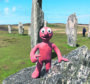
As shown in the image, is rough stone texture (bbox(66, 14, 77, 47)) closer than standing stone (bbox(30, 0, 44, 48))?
No

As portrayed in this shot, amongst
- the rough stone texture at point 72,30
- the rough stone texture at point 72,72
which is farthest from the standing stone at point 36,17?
the rough stone texture at point 72,30

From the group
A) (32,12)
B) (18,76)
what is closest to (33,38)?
(32,12)

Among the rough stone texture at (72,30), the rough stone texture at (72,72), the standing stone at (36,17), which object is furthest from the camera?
the rough stone texture at (72,30)

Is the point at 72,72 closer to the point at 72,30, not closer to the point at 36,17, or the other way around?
the point at 36,17

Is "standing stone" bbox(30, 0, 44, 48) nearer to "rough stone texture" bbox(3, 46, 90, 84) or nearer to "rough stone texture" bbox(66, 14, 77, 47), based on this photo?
"rough stone texture" bbox(3, 46, 90, 84)

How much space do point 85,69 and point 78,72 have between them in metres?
0.23

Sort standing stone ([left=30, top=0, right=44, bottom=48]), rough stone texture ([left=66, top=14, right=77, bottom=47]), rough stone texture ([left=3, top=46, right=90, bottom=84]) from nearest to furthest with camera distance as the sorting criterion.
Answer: rough stone texture ([left=3, top=46, right=90, bottom=84]), standing stone ([left=30, top=0, right=44, bottom=48]), rough stone texture ([left=66, top=14, right=77, bottom=47])

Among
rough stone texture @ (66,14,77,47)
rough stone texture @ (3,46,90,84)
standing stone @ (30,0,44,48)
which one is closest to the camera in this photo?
rough stone texture @ (3,46,90,84)

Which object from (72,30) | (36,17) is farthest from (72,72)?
(72,30)

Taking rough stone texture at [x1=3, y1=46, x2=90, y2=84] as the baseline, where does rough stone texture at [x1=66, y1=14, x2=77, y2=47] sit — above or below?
above

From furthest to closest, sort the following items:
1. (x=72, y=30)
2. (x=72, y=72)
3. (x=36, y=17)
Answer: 1. (x=72, y=30)
2. (x=36, y=17)
3. (x=72, y=72)

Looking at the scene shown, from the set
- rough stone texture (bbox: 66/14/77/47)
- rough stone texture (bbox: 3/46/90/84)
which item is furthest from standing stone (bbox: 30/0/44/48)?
rough stone texture (bbox: 66/14/77/47)

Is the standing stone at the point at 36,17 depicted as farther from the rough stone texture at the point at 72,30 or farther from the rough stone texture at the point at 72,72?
the rough stone texture at the point at 72,30

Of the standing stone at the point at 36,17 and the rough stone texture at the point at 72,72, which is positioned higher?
the standing stone at the point at 36,17
